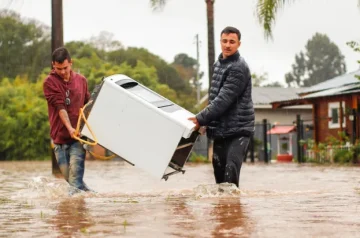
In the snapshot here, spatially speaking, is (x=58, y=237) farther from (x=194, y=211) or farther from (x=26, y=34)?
(x=26, y=34)

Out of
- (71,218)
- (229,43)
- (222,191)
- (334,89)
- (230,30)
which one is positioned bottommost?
(71,218)

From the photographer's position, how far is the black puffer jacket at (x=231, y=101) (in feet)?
29.1

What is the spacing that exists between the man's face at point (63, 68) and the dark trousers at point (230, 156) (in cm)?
180

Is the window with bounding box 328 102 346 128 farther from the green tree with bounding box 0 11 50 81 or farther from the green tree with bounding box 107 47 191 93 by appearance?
the green tree with bounding box 107 47 191 93

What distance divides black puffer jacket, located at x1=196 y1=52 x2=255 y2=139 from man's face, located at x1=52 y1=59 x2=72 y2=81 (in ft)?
5.33

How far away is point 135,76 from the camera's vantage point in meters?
54.8

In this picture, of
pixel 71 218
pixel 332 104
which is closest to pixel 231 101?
pixel 71 218

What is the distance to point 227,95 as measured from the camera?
885 centimetres

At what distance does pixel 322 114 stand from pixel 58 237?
3408 cm

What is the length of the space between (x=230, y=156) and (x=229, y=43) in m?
1.17

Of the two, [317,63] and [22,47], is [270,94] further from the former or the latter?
[317,63]

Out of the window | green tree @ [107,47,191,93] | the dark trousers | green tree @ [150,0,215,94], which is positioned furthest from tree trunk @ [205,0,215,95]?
green tree @ [107,47,191,93]

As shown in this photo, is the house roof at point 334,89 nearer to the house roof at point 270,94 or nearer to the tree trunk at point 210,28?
the tree trunk at point 210,28

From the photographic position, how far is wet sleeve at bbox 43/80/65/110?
9.44m
